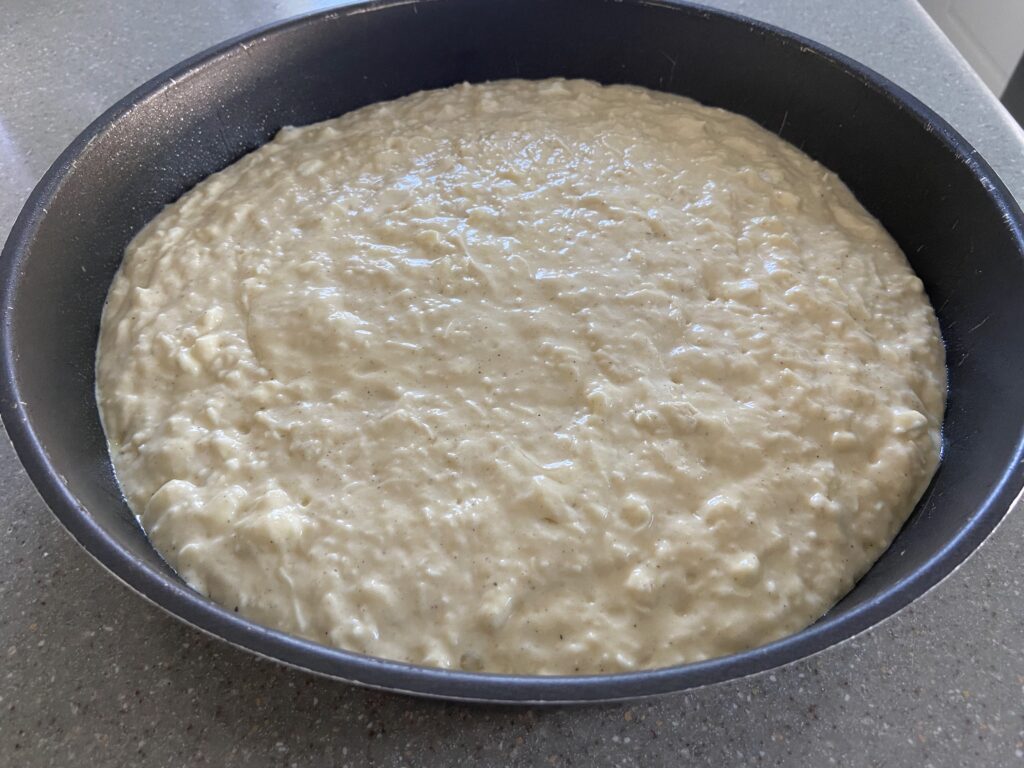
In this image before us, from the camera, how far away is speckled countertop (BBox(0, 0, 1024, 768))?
36.7 inches

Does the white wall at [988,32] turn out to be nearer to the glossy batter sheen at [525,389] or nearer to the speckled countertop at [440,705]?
the glossy batter sheen at [525,389]

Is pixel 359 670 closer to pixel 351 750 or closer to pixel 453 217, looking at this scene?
pixel 351 750

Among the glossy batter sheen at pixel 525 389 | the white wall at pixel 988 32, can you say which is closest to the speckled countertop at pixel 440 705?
the glossy batter sheen at pixel 525 389

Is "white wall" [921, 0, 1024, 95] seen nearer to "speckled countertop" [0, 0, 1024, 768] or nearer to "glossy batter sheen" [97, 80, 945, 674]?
"glossy batter sheen" [97, 80, 945, 674]

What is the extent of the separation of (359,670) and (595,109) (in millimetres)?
1237

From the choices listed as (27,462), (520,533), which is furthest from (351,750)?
(27,462)

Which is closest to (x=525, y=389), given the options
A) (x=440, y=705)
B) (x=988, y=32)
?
(x=440, y=705)

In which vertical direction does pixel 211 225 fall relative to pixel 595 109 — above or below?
below

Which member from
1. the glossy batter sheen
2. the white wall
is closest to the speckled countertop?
the glossy batter sheen

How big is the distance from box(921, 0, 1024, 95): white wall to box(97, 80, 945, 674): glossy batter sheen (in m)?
1.76

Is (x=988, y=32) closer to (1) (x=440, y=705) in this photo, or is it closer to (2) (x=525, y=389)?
(2) (x=525, y=389)

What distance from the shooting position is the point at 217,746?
932mm

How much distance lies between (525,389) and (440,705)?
0.43 m

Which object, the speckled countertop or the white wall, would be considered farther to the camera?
the white wall
